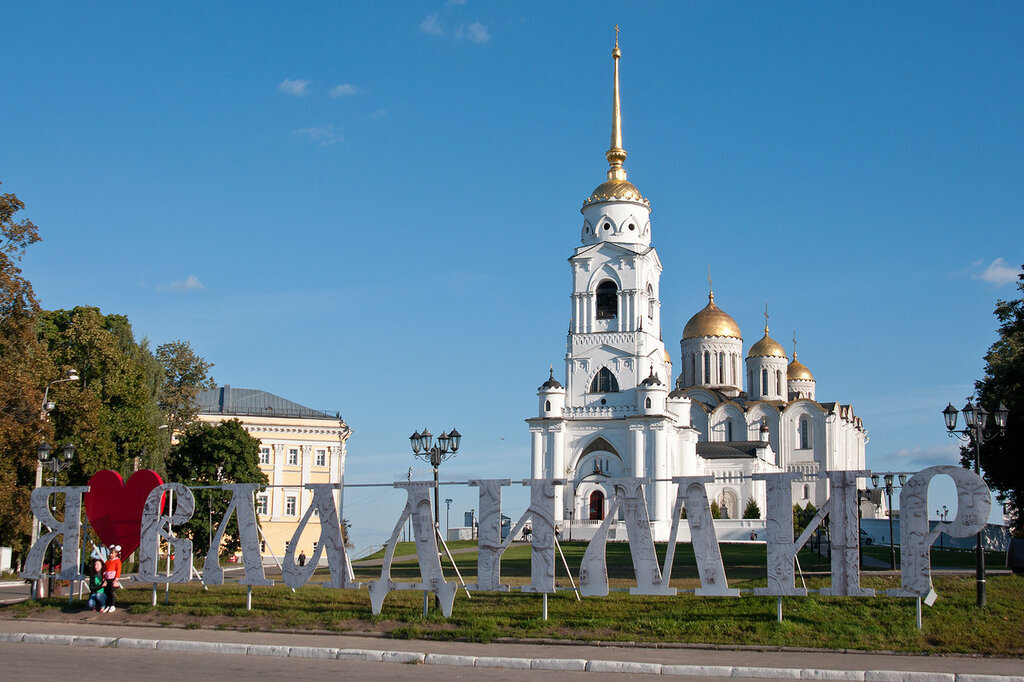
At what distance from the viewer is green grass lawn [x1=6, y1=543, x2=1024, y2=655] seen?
17031 millimetres

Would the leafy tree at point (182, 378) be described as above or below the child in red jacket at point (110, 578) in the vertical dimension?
above

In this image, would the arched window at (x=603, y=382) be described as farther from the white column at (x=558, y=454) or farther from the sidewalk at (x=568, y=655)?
the sidewalk at (x=568, y=655)

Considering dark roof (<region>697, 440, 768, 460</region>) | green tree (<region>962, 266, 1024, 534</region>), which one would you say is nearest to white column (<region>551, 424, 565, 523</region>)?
dark roof (<region>697, 440, 768, 460</region>)

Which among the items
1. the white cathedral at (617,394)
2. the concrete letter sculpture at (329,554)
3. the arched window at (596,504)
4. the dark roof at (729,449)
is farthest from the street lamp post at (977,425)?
the dark roof at (729,449)

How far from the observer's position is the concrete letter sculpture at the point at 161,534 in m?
20.4

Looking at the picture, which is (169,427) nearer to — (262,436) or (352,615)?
(262,436)

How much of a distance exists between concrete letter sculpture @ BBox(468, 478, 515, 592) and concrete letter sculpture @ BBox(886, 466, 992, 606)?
6.75 metres

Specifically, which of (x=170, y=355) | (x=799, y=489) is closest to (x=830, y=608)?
(x=170, y=355)

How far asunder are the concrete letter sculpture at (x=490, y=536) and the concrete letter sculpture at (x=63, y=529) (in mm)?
8621

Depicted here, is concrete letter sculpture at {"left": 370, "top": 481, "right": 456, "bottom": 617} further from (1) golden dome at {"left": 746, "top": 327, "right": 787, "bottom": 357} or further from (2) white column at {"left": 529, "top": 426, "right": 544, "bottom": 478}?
(1) golden dome at {"left": 746, "top": 327, "right": 787, "bottom": 357}

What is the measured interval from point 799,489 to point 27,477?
199 feet

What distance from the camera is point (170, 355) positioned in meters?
52.7

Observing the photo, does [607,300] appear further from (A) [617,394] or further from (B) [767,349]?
(B) [767,349]

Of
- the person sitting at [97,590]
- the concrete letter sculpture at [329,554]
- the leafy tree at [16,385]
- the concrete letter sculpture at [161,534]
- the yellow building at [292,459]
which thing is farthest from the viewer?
the yellow building at [292,459]
